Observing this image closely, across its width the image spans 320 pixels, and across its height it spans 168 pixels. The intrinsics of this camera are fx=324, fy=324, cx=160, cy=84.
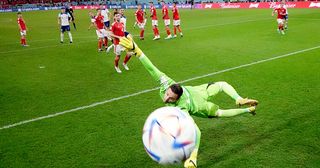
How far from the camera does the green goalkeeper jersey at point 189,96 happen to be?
4.84 m

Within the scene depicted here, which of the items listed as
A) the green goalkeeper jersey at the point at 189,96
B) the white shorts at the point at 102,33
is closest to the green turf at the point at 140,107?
the green goalkeeper jersey at the point at 189,96

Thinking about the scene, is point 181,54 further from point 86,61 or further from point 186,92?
point 186,92

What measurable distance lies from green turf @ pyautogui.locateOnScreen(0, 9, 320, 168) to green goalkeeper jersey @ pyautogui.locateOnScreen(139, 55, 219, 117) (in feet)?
2.99

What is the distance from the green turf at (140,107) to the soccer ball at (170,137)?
64.8 inches

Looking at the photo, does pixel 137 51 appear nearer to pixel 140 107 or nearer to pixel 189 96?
pixel 189 96

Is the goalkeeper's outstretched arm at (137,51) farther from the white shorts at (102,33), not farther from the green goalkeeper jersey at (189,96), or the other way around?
the white shorts at (102,33)

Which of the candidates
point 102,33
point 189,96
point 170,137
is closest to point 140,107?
point 189,96

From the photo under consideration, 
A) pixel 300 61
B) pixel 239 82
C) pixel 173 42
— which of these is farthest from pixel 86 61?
pixel 300 61

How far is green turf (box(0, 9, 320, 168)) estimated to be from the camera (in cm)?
568

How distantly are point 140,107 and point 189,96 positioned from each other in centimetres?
348

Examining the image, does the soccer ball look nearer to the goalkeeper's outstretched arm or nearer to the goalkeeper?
the goalkeeper

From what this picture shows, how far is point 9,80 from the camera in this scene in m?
12.0

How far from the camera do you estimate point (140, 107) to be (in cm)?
830

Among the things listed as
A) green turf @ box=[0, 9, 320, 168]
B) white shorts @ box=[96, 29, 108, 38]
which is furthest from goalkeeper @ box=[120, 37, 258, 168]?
white shorts @ box=[96, 29, 108, 38]
